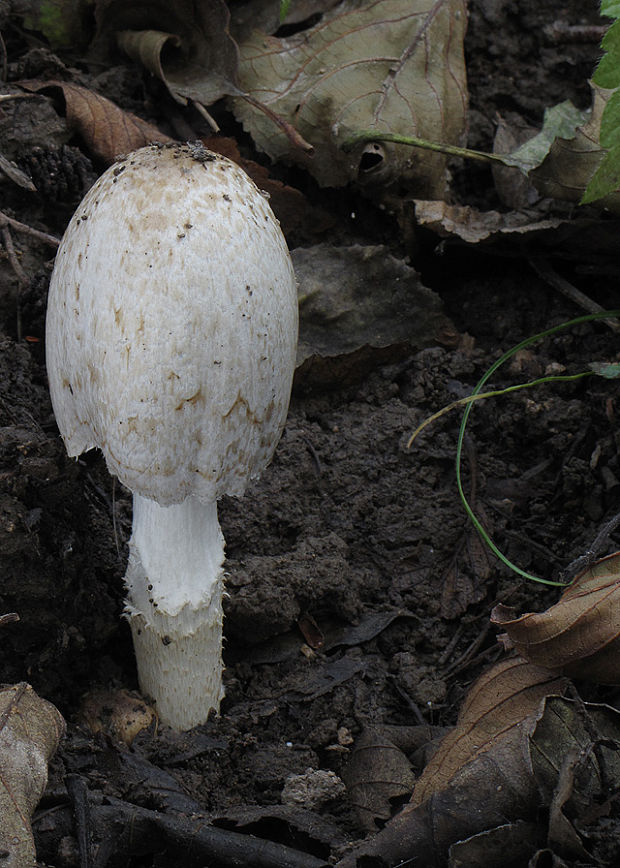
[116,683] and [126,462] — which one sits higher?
[126,462]

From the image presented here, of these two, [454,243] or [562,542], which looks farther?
[454,243]

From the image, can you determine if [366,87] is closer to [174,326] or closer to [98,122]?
[98,122]

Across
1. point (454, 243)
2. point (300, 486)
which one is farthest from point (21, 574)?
point (454, 243)

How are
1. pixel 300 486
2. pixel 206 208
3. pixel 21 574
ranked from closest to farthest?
pixel 206 208 → pixel 21 574 → pixel 300 486

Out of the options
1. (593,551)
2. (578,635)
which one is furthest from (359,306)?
(578,635)

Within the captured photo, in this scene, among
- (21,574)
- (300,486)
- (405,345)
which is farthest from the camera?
(405,345)

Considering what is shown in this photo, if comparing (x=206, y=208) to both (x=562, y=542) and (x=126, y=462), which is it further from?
(x=562, y=542)

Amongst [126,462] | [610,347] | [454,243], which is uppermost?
[126,462]
